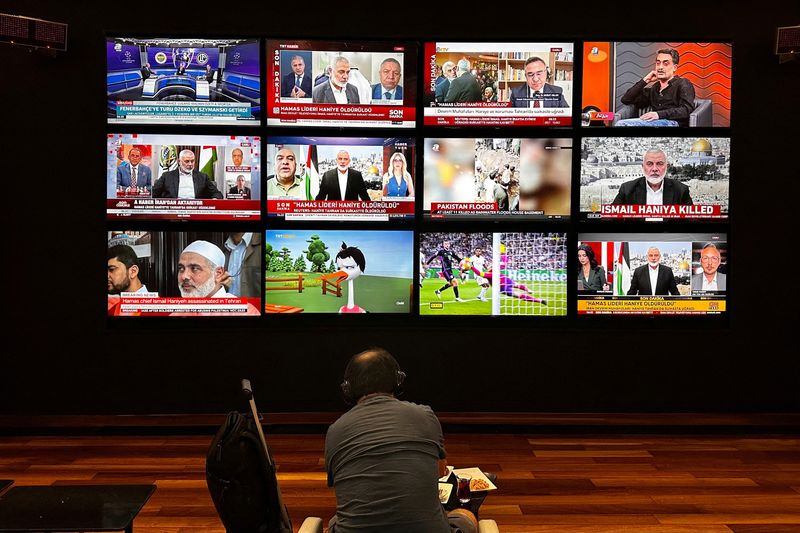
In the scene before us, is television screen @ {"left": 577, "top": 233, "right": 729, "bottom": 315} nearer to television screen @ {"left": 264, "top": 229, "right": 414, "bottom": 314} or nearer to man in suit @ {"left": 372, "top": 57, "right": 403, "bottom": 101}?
television screen @ {"left": 264, "top": 229, "right": 414, "bottom": 314}

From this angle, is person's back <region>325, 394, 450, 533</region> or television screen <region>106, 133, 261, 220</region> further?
television screen <region>106, 133, 261, 220</region>

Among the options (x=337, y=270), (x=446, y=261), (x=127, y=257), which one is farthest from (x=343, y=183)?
(x=127, y=257)

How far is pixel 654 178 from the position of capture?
5.76 m

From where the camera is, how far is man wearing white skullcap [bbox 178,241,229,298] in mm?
5668

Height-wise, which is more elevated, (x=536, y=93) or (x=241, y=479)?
(x=536, y=93)

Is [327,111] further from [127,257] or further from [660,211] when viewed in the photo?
[660,211]

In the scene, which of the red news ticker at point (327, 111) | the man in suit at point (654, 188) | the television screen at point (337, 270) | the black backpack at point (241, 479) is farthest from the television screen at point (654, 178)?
the black backpack at point (241, 479)

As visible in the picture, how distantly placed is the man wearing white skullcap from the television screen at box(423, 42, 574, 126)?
6.70ft

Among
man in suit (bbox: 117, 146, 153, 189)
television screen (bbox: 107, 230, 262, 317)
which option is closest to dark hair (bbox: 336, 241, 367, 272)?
television screen (bbox: 107, 230, 262, 317)

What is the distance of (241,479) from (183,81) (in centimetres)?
400

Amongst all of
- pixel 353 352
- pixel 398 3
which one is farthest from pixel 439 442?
pixel 398 3

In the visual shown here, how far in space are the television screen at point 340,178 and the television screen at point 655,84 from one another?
1566 millimetres

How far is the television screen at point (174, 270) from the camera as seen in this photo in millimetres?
5656

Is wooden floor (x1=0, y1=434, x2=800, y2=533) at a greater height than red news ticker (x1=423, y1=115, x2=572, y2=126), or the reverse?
red news ticker (x1=423, y1=115, x2=572, y2=126)
